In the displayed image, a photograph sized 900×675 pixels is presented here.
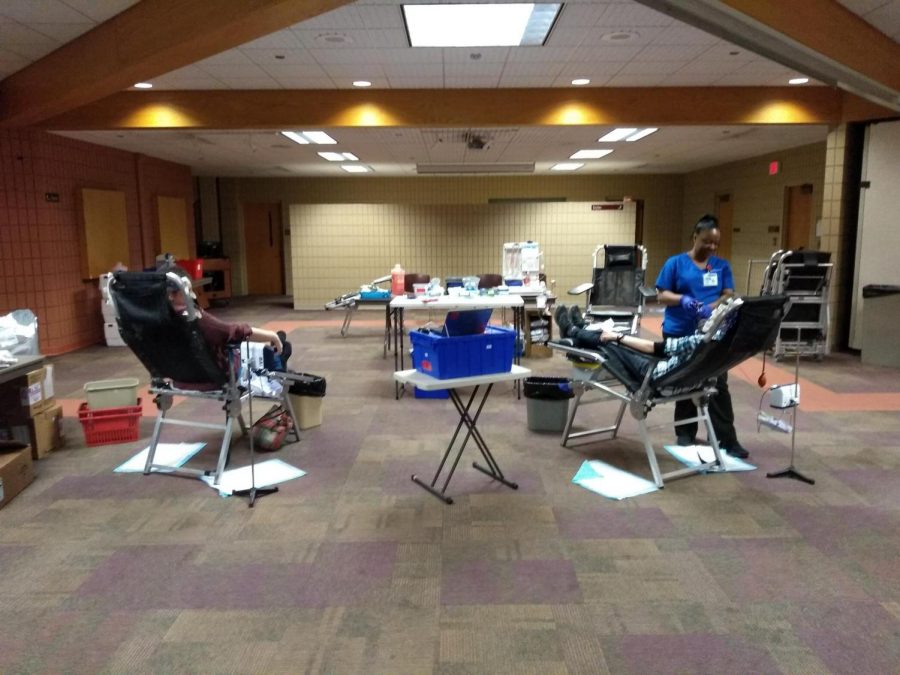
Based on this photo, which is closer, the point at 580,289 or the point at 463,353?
the point at 463,353

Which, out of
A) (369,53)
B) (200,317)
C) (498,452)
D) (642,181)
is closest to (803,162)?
Answer: (642,181)

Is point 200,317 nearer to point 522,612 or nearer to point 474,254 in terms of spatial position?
point 522,612

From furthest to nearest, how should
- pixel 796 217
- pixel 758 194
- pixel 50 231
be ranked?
pixel 758 194, pixel 796 217, pixel 50 231

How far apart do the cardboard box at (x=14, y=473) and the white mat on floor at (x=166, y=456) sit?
462 millimetres

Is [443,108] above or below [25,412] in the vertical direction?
above

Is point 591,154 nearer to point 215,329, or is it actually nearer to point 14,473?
point 215,329

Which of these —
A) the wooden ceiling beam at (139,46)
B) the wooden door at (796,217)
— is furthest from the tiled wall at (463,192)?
the wooden ceiling beam at (139,46)

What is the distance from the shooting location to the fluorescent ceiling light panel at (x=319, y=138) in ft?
27.7

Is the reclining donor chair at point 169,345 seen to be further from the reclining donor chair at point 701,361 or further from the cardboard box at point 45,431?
the reclining donor chair at point 701,361

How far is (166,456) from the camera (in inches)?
164

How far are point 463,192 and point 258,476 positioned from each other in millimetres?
11693

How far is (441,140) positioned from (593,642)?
26.0ft

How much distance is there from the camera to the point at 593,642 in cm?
224

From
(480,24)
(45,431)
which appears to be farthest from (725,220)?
(45,431)
